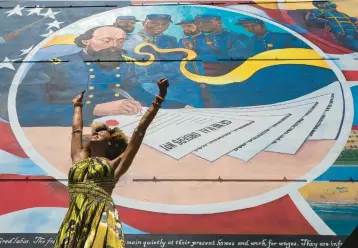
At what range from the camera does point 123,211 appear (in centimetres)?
612

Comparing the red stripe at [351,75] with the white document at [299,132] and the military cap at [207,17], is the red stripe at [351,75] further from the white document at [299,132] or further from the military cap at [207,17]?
the military cap at [207,17]

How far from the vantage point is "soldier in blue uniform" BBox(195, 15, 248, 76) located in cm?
793

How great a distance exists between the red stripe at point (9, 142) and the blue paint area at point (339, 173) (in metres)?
3.31

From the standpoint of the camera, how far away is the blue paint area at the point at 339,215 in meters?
5.99

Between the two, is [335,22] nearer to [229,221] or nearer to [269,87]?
[269,87]

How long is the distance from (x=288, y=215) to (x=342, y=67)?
8.55 ft

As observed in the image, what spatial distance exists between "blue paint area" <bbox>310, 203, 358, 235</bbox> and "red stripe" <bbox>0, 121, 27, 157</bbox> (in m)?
3.26

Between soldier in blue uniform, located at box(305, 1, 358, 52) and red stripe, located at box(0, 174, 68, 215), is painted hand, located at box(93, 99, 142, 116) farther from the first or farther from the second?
soldier in blue uniform, located at box(305, 1, 358, 52)

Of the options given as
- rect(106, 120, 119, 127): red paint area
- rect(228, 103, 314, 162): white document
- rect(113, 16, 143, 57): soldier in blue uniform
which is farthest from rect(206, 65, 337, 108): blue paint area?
rect(113, 16, 143, 57): soldier in blue uniform

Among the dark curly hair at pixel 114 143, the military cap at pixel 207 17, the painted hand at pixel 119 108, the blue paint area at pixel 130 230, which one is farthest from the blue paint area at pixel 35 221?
the military cap at pixel 207 17

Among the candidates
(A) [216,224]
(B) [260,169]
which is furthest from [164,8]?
(A) [216,224]

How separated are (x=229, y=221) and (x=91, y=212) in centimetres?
303

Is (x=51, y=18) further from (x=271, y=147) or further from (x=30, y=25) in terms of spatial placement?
(x=271, y=147)

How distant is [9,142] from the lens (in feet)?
22.5
